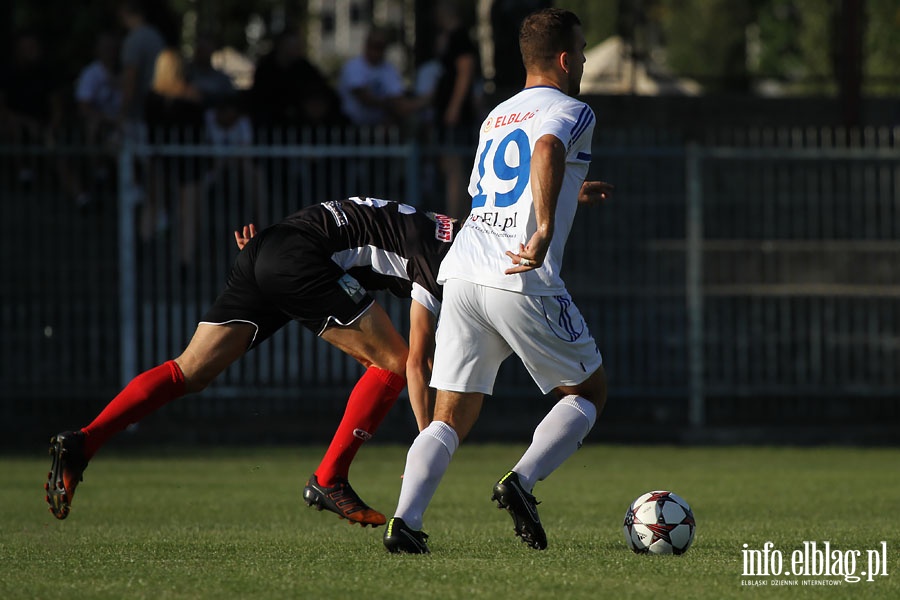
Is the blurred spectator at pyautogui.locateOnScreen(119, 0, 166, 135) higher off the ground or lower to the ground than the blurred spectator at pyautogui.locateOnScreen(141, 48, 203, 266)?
higher

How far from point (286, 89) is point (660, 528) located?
10.4 m

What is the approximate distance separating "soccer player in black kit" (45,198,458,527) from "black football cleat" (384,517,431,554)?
1033mm

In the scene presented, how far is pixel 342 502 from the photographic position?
7469mm

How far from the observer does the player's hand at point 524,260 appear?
6.18 m

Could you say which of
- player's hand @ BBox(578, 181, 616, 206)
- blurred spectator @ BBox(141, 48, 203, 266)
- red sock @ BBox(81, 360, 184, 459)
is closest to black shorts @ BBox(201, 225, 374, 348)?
red sock @ BBox(81, 360, 184, 459)

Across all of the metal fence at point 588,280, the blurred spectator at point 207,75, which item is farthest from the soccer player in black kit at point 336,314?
the blurred spectator at point 207,75

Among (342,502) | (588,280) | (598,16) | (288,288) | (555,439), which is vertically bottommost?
(342,502)

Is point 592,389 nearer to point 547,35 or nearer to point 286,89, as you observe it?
point 547,35

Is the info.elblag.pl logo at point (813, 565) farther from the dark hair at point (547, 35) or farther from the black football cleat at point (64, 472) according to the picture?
the black football cleat at point (64, 472)

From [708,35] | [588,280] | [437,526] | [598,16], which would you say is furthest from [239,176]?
[598,16]

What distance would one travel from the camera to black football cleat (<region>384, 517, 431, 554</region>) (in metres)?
6.31

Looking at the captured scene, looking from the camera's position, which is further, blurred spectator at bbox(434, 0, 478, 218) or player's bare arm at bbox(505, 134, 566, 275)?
blurred spectator at bbox(434, 0, 478, 218)

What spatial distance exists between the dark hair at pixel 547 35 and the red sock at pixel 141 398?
245 centimetres

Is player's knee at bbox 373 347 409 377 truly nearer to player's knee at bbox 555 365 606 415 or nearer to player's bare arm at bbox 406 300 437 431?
player's bare arm at bbox 406 300 437 431
